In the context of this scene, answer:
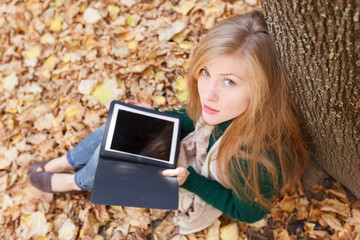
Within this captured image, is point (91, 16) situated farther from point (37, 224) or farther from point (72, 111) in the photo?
point (37, 224)

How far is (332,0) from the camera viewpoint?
0.89m

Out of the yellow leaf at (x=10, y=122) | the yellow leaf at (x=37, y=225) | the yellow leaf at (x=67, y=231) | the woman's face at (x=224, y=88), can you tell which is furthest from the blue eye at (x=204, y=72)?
the yellow leaf at (x=10, y=122)

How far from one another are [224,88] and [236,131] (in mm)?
249

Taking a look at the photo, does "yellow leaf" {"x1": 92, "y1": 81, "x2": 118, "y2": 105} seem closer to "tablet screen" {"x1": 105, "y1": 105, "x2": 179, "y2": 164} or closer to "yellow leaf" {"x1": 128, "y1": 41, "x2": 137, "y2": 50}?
"yellow leaf" {"x1": 128, "y1": 41, "x2": 137, "y2": 50}

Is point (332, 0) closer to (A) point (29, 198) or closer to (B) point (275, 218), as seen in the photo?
(B) point (275, 218)

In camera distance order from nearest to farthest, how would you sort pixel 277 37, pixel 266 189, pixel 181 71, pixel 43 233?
1. pixel 277 37
2. pixel 266 189
3. pixel 43 233
4. pixel 181 71

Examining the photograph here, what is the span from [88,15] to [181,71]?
3.16 ft

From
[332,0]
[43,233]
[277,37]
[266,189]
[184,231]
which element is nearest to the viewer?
[332,0]

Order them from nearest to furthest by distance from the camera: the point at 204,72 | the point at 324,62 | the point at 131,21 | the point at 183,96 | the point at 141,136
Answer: the point at 324,62, the point at 204,72, the point at 141,136, the point at 183,96, the point at 131,21

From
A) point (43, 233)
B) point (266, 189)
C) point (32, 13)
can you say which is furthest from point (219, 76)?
point (32, 13)

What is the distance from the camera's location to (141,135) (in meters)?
1.67

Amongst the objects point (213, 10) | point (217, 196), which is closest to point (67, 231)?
point (217, 196)

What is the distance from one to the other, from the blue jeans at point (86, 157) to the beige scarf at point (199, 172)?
1.73 ft

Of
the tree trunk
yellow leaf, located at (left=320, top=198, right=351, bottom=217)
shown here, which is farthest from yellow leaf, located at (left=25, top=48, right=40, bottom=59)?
yellow leaf, located at (left=320, top=198, right=351, bottom=217)
